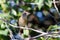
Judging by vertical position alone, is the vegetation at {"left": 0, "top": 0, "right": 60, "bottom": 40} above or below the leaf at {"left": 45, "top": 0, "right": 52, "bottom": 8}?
below

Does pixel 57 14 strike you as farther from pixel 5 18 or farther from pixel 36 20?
pixel 5 18

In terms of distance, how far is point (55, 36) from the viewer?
1.53m

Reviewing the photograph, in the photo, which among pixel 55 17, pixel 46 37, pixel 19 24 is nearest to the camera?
pixel 46 37

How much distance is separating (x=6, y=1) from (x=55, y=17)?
17.1 inches

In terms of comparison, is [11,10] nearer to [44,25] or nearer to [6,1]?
[6,1]

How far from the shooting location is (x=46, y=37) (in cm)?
152

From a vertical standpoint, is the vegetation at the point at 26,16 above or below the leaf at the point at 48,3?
below

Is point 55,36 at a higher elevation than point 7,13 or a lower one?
lower

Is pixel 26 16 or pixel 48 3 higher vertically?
pixel 48 3

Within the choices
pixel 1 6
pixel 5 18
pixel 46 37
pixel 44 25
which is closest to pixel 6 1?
pixel 1 6

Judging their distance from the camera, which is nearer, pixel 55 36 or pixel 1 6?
pixel 55 36

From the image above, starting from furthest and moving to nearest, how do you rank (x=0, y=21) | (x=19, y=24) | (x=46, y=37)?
(x=19, y=24), (x=0, y=21), (x=46, y=37)

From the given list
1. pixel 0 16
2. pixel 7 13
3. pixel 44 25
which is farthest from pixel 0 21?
pixel 44 25

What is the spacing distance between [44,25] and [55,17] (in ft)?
0.38
